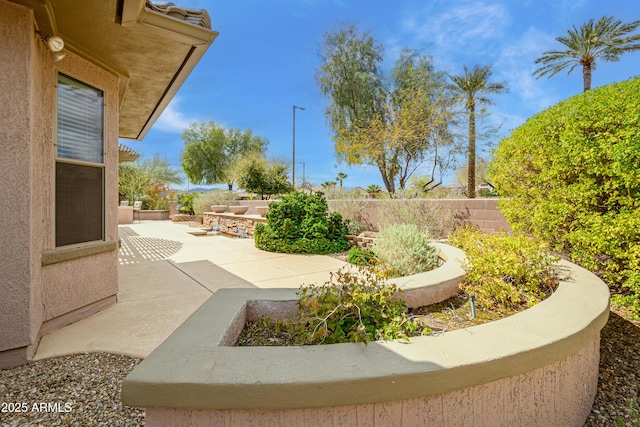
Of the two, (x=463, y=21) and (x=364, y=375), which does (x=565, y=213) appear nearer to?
(x=364, y=375)

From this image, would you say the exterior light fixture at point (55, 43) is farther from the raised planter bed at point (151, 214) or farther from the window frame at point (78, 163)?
the raised planter bed at point (151, 214)

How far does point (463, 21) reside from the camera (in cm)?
1142

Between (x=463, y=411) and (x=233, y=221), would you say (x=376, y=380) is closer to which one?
(x=463, y=411)

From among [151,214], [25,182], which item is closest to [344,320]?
[25,182]

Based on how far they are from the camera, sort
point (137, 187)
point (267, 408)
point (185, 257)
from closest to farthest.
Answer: point (267, 408) < point (185, 257) < point (137, 187)

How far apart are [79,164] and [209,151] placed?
28001 millimetres

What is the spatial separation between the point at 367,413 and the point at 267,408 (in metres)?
0.46

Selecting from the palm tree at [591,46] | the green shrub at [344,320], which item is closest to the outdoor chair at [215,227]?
the green shrub at [344,320]

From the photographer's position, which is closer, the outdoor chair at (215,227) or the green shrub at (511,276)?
the green shrub at (511,276)

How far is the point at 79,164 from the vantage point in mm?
3396

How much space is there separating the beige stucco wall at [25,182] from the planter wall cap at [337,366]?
1.87m

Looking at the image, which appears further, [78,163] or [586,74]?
[586,74]

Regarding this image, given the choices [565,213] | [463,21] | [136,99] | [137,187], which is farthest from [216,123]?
[565,213]

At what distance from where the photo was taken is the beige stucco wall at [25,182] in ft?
8.23
